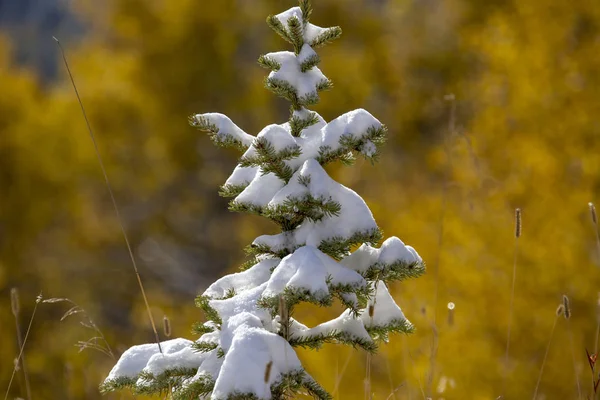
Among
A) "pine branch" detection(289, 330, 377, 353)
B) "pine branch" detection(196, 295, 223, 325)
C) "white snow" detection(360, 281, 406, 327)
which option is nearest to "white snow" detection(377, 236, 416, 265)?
"white snow" detection(360, 281, 406, 327)

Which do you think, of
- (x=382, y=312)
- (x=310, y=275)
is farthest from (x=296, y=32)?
(x=382, y=312)

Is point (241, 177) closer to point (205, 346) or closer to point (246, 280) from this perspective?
point (246, 280)

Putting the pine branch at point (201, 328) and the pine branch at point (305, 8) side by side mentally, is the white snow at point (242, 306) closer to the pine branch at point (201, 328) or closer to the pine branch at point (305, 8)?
the pine branch at point (201, 328)

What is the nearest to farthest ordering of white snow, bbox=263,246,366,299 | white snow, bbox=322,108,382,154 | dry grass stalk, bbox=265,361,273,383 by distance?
dry grass stalk, bbox=265,361,273,383 → white snow, bbox=263,246,366,299 → white snow, bbox=322,108,382,154

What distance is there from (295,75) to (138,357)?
893mm

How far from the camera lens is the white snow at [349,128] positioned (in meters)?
1.84

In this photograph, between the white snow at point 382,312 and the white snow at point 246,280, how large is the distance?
0.28 metres

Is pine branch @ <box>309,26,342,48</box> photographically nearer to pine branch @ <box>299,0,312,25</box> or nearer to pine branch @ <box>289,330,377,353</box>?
pine branch @ <box>299,0,312,25</box>

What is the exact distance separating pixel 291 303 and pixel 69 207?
38.4 feet

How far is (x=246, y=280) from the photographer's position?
1.92 m

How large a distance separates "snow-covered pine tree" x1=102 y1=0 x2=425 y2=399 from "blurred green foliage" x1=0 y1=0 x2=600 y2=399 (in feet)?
12.2

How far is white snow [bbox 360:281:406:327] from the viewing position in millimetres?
1896

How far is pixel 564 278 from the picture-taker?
5.29 m

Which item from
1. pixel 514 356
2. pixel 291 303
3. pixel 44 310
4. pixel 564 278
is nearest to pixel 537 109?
pixel 564 278
